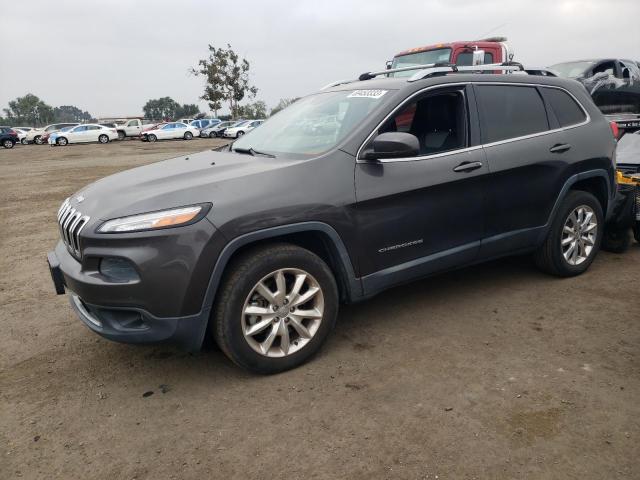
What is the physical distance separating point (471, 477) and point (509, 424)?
17.6 inches

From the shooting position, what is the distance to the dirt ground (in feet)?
7.50

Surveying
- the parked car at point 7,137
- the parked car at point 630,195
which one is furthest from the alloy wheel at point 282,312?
the parked car at point 7,137

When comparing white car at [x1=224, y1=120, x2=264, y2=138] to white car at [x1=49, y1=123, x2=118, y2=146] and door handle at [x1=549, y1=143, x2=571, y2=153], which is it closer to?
white car at [x1=49, y1=123, x2=118, y2=146]

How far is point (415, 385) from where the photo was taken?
2840 millimetres

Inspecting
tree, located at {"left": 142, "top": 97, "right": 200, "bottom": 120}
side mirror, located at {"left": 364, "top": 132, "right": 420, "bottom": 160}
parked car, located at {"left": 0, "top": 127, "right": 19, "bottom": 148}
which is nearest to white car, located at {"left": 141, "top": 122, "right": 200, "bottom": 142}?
parked car, located at {"left": 0, "top": 127, "right": 19, "bottom": 148}

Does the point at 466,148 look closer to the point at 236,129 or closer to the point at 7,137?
the point at 236,129

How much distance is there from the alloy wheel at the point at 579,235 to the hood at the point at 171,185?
2546 millimetres

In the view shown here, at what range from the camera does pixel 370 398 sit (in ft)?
8.99

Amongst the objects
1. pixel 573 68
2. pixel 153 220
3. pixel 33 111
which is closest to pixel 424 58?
pixel 573 68

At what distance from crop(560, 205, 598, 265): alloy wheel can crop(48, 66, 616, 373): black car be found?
0.01m

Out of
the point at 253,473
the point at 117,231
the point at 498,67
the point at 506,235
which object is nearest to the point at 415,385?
the point at 253,473

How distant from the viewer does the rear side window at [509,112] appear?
3.74 meters

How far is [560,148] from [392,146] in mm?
1781

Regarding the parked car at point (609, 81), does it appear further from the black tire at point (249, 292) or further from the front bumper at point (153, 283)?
the front bumper at point (153, 283)
